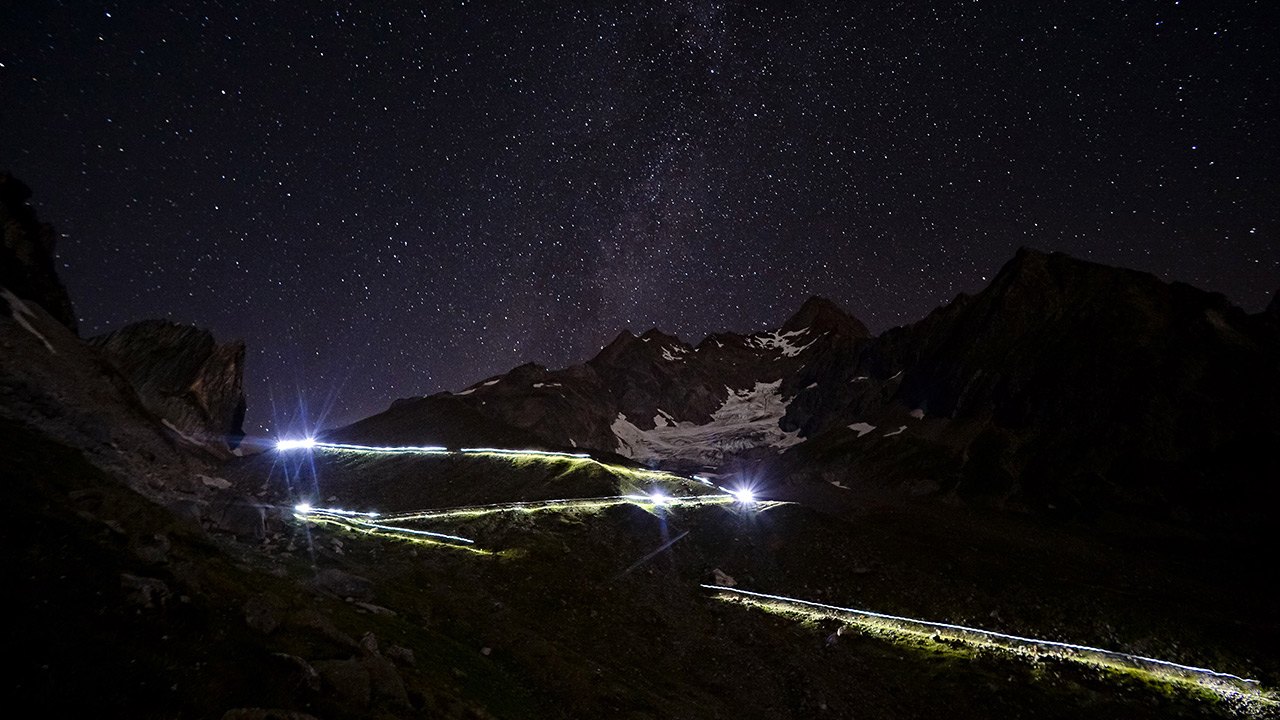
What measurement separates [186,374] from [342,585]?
151462 millimetres

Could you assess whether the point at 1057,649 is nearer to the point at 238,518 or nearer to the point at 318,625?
the point at 318,625

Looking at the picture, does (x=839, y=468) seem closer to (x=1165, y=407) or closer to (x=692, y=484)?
(x=1165, y=407)

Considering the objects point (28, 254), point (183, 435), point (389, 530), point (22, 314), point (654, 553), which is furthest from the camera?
point (183, 435)

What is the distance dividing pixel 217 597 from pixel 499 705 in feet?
29.7

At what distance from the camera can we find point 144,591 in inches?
382

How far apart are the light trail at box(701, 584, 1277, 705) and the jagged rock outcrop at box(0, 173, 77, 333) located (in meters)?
84.3

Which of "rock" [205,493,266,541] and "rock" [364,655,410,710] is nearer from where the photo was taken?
"rock" [364,655,410,710]

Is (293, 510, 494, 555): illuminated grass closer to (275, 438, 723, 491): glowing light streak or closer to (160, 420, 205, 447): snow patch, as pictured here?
(275, 438, 723, 491): glowing light streak

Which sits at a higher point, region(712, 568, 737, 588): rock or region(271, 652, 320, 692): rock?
region(271, 652, 320, 692): rock

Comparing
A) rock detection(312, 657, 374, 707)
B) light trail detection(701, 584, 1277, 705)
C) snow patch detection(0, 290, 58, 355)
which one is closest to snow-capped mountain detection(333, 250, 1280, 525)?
light trail detection(701, 584, 1277, 705)

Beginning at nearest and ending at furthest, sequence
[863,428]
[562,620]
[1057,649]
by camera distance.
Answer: [562,620], [1057,649], [863,428]

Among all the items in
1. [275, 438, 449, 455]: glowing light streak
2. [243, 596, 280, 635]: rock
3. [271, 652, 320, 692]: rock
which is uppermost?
[275, 438, 449, 455]: glowing light streak

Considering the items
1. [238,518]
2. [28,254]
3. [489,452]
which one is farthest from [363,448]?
[238,518]

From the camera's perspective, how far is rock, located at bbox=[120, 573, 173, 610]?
9.56 metres
